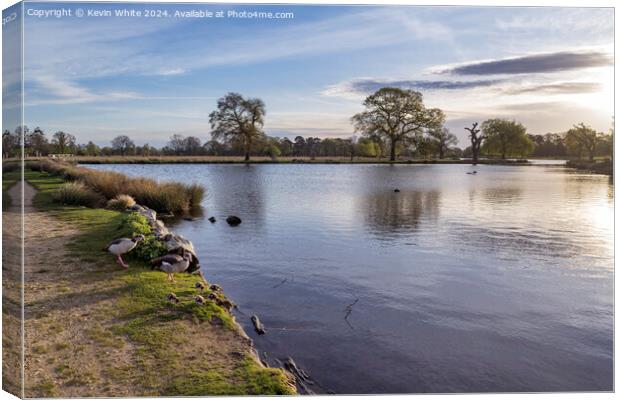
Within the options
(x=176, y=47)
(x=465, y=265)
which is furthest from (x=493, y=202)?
(x=176, y=47)

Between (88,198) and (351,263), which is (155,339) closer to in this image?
(351,263)

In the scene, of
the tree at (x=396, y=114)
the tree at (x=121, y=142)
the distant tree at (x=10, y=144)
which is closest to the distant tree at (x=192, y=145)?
the tree at (x=121, y=142)

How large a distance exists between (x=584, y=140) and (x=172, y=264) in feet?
27.3

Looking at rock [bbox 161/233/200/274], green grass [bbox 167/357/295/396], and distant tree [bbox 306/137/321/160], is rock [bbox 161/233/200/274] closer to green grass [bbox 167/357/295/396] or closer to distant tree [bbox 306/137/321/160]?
distant tree [bbox 306/137/321/160]

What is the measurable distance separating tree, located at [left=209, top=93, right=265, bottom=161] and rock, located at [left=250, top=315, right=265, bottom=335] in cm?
409

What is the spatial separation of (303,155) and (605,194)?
974cm

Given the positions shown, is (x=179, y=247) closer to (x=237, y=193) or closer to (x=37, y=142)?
(x=37, y=142)

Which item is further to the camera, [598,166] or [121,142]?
[121,142]

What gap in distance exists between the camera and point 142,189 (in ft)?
79.9

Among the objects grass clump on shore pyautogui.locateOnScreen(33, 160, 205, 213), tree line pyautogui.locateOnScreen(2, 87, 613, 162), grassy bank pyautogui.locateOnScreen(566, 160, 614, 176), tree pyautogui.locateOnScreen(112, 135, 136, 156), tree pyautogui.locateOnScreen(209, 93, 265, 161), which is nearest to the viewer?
grassy bank pyautogui.locateOnScreen(566, 160, 614, 176)

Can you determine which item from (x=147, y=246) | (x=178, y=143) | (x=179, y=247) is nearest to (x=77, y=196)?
(x=178, y=143)

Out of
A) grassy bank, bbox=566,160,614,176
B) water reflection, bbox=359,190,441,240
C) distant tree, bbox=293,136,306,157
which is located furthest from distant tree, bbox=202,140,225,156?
grassy bank, bbox=566,160,614,176

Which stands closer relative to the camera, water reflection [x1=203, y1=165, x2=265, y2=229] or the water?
the water

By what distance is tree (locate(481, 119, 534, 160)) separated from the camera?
1069 centimetres
